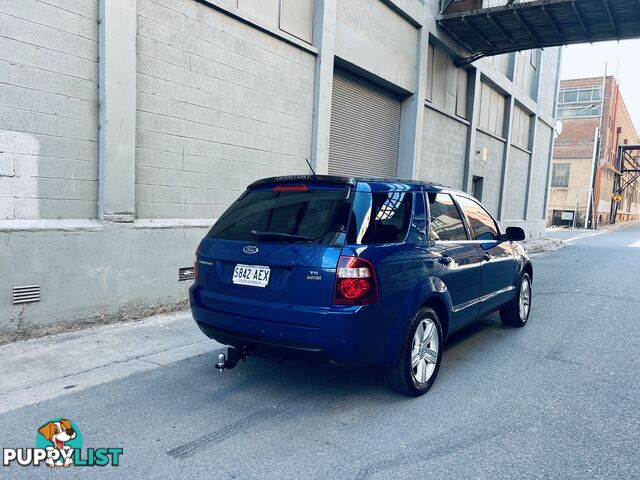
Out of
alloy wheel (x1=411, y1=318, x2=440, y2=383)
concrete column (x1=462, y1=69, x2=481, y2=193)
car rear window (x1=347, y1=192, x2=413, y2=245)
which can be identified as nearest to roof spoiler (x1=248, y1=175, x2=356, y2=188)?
car rear window (x1=347, y1=192, x2=413, y2=245)

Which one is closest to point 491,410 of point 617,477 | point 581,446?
point 581,446

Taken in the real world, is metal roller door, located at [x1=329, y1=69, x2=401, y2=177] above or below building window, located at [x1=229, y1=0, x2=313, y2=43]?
below

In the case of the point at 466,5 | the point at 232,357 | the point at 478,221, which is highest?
the point at 466,5

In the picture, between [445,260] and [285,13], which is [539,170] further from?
[445,260]

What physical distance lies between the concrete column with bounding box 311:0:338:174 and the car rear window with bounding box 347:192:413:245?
5226 mm

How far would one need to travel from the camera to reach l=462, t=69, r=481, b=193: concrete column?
15.8 metres

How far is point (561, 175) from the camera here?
44844 mm

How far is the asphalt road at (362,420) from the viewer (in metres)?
2.96

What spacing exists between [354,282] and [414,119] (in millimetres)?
10019

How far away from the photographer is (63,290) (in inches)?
212

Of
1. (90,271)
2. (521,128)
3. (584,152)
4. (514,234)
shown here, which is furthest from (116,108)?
(584,152)

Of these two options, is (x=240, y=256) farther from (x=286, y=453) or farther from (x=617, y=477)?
(x=617, y=477)

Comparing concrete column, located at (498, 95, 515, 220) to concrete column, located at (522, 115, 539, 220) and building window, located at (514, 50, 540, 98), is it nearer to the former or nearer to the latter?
building window, located at (514, 50, 540, 98)

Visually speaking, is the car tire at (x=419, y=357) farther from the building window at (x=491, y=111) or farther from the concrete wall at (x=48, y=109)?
the building window at (x=491, y=111)
